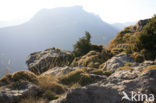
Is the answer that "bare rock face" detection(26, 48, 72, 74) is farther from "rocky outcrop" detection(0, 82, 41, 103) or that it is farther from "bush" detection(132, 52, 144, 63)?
"rocky outcrop" detection(0, 82, 41, 103)

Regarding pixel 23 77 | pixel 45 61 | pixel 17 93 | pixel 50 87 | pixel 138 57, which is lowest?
pixel 50 87

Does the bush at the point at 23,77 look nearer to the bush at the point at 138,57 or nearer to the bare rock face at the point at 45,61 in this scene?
the bare rock face at the point at 45,61

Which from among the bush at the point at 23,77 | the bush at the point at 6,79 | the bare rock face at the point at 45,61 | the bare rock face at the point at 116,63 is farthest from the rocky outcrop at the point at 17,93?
the bare rock face at the point at 45,61

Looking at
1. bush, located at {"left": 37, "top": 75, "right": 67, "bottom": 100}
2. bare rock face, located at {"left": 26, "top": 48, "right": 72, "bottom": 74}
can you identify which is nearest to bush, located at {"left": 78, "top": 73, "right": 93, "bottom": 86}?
bush, located at {"left": 37, "top": 75, "right": 67, "bottom": 100}

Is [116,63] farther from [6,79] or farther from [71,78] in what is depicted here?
[6,79]

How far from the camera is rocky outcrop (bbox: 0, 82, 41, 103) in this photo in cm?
522

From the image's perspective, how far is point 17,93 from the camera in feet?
18.4

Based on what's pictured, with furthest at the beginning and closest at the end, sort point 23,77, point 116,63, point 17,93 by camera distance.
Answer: point 116,63 < point 23,77 < point 17,93

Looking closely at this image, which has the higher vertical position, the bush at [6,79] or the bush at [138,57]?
the bush at [6,79]

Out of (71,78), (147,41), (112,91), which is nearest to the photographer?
(112,91)

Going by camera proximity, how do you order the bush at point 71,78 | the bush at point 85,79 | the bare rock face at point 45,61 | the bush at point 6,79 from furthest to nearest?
the bare rock face at point 45,61
the bush at point 71,78
the bush at point 85,79
the bush at point 6,79

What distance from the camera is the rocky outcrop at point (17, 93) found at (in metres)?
5.22

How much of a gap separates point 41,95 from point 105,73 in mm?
3874

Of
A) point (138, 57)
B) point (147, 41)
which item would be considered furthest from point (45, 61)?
point (147, 41)
